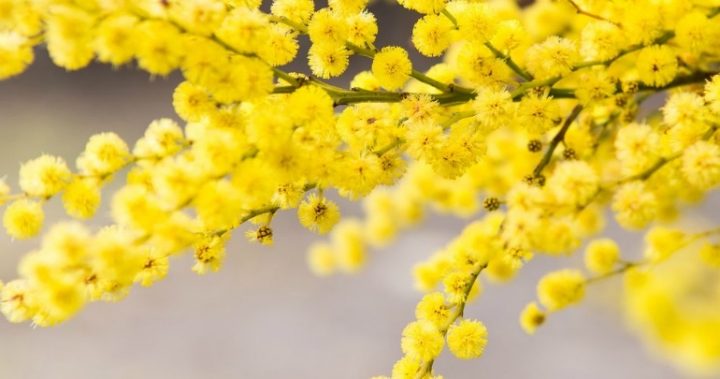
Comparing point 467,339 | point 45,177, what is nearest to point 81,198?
point 45,177

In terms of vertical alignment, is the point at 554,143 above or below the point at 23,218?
above

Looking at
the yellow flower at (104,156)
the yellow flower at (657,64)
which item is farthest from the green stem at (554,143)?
the yellow flower at (104,156)

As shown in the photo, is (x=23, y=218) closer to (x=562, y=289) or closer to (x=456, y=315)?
(x=456, y=315)

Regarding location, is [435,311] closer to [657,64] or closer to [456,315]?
[456,315]

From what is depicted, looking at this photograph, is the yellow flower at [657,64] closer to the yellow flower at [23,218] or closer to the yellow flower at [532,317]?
the yellow flower at [532,317]

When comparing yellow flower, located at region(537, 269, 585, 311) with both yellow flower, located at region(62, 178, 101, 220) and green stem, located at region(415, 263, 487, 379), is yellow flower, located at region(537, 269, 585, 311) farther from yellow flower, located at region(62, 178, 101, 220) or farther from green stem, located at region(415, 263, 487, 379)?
yellow flower, located at region(62, 178, 101, 220)

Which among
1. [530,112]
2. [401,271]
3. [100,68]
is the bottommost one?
[530,112]

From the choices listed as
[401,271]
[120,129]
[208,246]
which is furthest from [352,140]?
[120,129]

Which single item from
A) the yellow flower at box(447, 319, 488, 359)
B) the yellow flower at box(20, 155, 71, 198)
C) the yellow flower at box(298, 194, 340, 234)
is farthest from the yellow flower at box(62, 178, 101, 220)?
the yellow flower at box(447, 319, 488, 359)

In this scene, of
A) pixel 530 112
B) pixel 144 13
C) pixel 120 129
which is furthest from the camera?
pixel 120 129

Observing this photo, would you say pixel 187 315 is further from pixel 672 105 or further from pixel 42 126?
pixel 672 105

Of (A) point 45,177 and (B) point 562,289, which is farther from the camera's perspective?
(B) point 562,289
